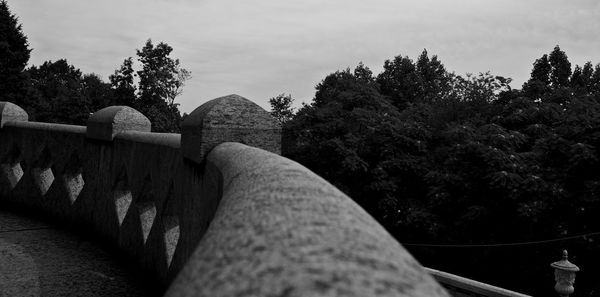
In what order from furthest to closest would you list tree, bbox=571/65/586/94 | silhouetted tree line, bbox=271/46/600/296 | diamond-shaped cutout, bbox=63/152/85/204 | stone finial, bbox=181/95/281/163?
1. tree, bbox=571/65/586/94
2. silhouetted tree line, bbox=271/46/600/296
3. diamond-shaped cutout, bbox=63/152/85/204
4. stone finial, bbox=181/95/281/163

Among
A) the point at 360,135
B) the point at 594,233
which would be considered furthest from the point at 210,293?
the point at 360,135

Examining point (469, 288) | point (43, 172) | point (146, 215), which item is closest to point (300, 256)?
point (146, 215)

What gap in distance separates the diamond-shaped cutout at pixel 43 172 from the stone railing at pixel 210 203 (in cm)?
1

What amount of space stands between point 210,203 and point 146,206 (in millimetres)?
1764

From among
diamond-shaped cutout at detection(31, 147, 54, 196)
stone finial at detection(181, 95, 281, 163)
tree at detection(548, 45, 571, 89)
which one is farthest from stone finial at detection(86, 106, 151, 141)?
tree at detection(548, 45, 571, 89)

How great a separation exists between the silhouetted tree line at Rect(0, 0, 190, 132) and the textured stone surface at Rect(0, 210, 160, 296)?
42.3 meters

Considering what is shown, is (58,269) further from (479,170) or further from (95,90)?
(95,90)

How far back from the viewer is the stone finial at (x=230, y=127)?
114 inches

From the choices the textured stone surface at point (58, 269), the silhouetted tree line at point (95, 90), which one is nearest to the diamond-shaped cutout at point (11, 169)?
the textured stone surface at point (58, 269)

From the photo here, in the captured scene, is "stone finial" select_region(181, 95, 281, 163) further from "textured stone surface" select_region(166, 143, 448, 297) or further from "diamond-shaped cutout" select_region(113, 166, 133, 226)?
"textured stone surface" select_region(166, 143, 448, 297)

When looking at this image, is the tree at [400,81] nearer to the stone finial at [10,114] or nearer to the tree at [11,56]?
the tree at [11,56]

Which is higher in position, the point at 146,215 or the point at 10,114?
the point at 10,114

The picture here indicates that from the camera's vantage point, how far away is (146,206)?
13.3 ft

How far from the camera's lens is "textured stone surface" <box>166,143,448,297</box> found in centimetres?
55
